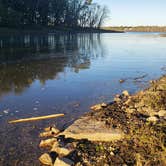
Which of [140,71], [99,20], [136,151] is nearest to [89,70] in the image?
[140,71]

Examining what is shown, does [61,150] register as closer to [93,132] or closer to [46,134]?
[93,132]

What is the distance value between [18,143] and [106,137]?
6.74ft

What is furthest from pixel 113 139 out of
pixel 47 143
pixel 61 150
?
pixel 47 143

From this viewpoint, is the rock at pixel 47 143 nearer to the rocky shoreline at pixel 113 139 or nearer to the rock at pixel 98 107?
the rocky shoreline at pixel 113 139

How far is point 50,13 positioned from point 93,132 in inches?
3032

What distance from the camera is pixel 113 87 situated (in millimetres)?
11734

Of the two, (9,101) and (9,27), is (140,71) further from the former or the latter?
(9,27)

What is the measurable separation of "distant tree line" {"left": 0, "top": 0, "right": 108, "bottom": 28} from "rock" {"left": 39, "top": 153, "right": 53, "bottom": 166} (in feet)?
156

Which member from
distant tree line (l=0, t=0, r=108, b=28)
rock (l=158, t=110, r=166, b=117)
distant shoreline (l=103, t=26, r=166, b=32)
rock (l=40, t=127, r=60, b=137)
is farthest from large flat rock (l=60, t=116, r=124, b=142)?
distant shoreline (l=103, t=26, r=166, b=32)

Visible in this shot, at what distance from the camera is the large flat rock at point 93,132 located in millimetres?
5809

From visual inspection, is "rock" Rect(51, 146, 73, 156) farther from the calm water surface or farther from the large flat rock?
the large flat rock

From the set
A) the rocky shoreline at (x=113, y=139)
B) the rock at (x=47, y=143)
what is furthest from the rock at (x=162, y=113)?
the rock at (x=47, y=143)

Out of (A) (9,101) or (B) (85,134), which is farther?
(A) (9,101)

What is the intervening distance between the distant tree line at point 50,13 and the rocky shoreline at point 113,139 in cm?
4623
